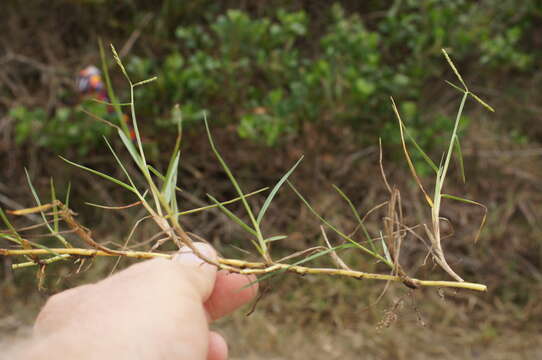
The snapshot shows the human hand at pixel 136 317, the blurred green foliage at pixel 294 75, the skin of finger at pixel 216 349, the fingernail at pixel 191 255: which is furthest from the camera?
the blurred green foliage at pixel 294 75

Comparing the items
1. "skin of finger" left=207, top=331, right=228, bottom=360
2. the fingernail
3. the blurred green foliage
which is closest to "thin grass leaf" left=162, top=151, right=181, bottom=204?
the fingernail

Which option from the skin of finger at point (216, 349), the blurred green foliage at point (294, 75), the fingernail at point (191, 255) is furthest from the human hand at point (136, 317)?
the blurred green foliage at point (294, 75)

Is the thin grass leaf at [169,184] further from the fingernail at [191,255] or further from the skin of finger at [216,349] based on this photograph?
the skin of finger at [216,349]

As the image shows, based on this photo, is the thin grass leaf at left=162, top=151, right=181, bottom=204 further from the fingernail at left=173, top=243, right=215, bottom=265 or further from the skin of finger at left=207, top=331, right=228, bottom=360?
the skin of finger at left=207, top=331, right=228, bottom=360

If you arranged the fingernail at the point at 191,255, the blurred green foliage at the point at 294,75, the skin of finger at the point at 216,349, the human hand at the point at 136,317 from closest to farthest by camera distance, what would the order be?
the human hand at the point at 136,317, the fingernail at the point at 191,255, the skin of finger at the point at 216,349, the blurred green foliage at the point at 294,75

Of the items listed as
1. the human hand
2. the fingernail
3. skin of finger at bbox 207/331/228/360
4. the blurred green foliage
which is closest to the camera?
the human hand
